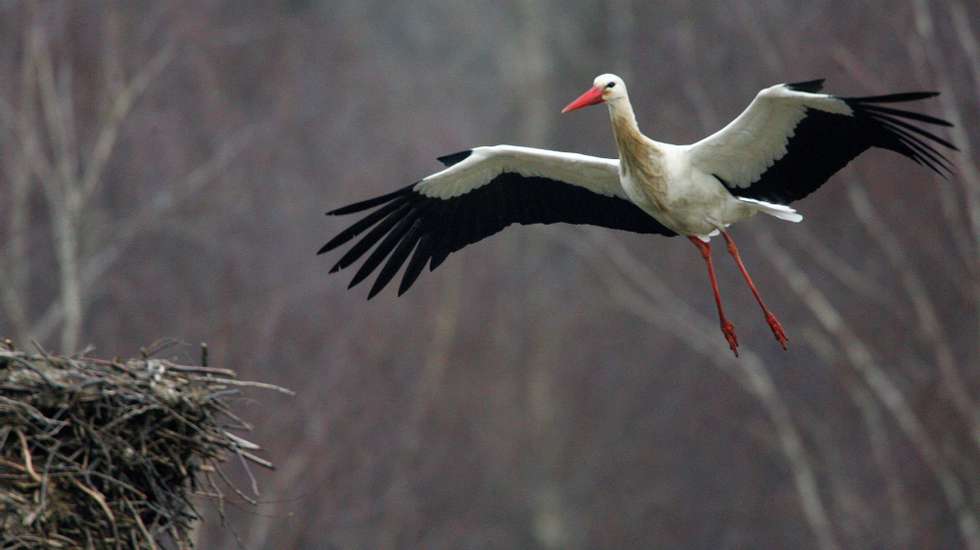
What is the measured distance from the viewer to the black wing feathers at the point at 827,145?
10742 millimetres

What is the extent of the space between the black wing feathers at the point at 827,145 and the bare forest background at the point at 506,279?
8059mm

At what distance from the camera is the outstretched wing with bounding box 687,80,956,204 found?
35.6 feet

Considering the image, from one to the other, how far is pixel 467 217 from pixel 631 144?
135 cm

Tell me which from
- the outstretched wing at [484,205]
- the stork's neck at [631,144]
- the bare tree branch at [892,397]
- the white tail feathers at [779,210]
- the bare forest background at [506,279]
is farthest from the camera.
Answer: the bare forest background at [506,279]

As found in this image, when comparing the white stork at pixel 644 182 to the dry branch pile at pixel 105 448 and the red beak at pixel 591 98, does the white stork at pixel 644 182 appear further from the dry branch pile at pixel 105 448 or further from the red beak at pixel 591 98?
the dry branch pile at pixel 105 448

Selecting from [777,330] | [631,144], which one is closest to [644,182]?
[631,144]

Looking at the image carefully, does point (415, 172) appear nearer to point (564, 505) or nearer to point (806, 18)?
point (564, 505)

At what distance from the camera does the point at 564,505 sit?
32.9 m

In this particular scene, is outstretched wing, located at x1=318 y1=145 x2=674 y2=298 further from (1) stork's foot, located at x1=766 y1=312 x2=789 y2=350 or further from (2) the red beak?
(1) stork's foot, located at x1=766 y1=312 x2=789 y2=350

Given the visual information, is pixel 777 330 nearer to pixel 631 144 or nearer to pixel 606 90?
pixel 631 144

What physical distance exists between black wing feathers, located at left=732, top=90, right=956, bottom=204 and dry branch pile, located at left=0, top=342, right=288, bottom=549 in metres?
3.36

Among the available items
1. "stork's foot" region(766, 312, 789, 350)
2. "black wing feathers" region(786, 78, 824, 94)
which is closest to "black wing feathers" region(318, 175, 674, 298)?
"stork's foot" region(766, 312, 789, 350)

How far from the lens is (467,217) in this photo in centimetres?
1223

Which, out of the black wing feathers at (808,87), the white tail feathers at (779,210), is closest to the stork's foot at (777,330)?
the white tail feathers at (779,210)
